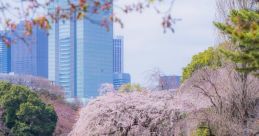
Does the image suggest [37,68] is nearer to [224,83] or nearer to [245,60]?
[224,83]

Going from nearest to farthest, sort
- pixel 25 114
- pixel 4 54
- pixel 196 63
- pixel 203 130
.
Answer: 1. pixel 203 130
2. pixel 4 54
3. pixel 196 63
4. pixel 25 114

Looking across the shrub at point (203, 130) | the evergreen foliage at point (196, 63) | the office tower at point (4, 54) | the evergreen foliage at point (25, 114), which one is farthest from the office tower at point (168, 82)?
the shrub at point (203, 130)

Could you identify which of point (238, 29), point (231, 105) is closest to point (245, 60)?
point (231, 105)

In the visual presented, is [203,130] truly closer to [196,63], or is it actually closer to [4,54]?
[4,54]

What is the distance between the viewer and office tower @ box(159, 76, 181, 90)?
31125 mm

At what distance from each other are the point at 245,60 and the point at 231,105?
6.46 meters

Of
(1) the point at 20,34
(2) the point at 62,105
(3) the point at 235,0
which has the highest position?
(3) the point at 235,0

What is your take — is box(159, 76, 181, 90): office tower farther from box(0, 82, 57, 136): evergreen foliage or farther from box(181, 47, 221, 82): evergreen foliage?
box(0, 82, 57, 136): evergreen foliage

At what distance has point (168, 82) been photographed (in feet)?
113

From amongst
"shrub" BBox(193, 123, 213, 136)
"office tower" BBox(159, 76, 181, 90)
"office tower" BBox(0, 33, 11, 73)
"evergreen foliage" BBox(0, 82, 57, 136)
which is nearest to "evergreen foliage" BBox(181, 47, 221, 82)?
"office tower" BBox(159, 76, 181, 90)

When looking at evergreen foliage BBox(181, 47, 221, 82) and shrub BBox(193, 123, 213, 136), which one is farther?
evergreen foliage BBox(181, 47, 221, 82)

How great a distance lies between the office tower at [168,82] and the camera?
31125 millimetres

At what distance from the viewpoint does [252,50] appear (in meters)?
11.7

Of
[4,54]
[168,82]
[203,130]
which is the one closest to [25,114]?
[4,54]
